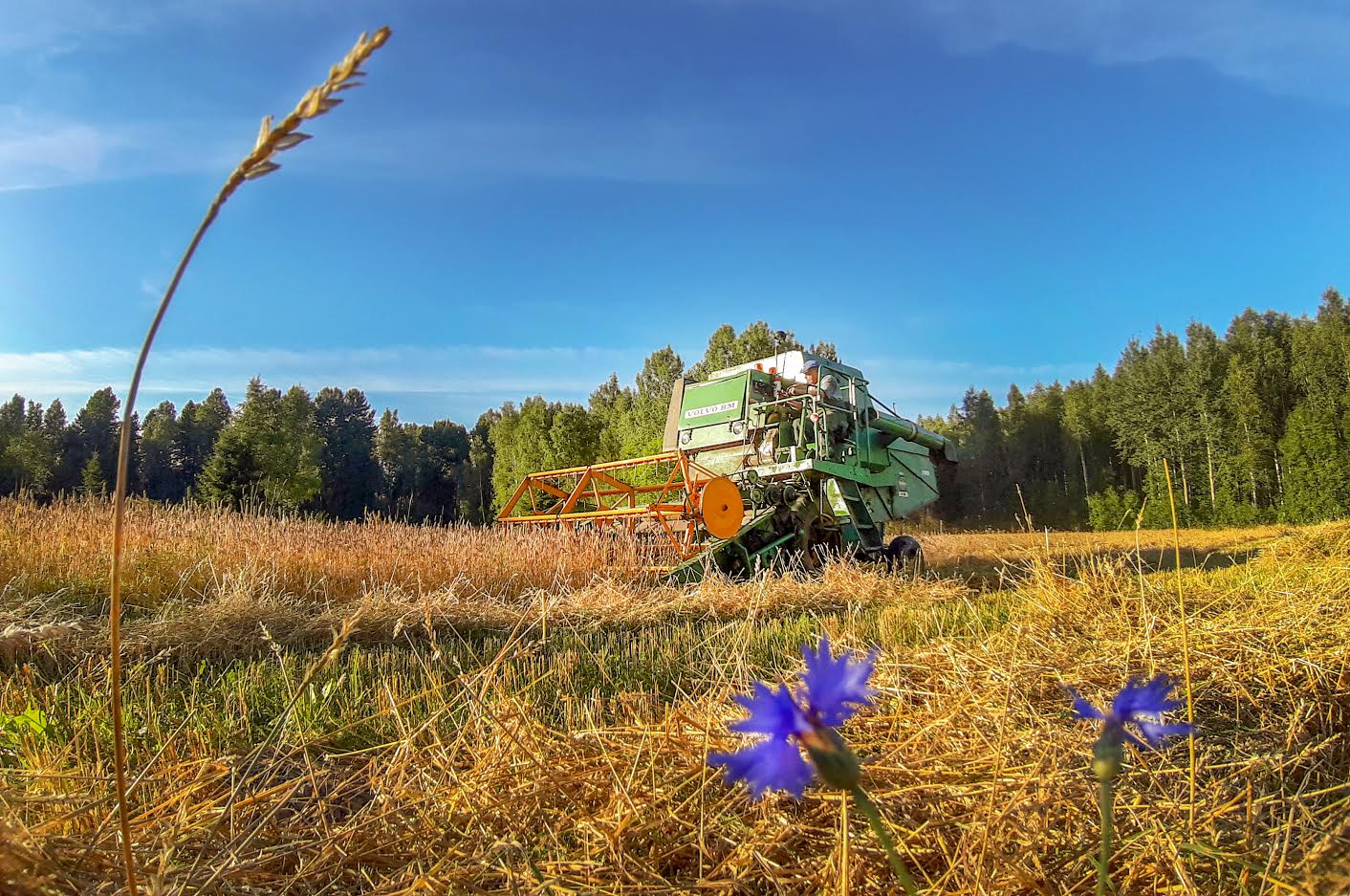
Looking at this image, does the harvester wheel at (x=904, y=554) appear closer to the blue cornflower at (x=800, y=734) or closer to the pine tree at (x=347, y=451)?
the blue cornflower at (x=800, y=734)

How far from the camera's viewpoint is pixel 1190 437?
40.4 metres

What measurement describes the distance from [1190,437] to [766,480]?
42022mm

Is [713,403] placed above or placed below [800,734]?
above

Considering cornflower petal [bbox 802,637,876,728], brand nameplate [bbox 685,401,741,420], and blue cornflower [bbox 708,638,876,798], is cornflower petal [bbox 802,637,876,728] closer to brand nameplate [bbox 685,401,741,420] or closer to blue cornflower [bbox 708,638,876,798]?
blue cornflower [bbox 708,638,876,798]

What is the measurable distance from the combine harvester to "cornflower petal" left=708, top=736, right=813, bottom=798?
718cm

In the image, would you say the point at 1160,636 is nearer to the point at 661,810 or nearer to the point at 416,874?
the point at 661,810

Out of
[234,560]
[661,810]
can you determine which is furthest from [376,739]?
[234,560]

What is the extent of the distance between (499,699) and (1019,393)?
70.4m

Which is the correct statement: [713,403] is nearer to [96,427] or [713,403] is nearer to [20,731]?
[20,731]

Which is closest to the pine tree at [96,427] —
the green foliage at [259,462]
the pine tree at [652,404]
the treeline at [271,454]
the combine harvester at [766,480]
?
the treeline at [271,454]

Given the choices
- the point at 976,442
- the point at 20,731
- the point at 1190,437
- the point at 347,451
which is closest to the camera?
the point at 20,731

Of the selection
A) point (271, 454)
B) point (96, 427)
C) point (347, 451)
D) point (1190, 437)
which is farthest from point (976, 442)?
point (96, 427)

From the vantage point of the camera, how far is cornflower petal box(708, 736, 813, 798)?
50 cm

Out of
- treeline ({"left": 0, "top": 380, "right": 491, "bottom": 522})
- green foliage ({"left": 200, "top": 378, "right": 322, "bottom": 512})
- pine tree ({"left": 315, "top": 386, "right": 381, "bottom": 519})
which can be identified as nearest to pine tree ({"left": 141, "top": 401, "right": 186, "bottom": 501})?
treeline ({"left": 0, "top": 380, "right": 491, "bottom": 522})
